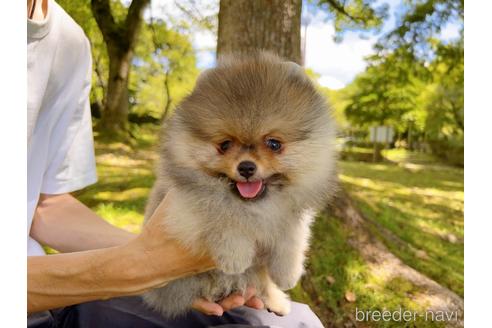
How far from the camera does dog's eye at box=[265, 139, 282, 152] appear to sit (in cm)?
119

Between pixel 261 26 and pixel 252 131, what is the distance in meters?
1.12

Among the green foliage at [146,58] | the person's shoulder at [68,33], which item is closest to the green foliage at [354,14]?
the green foliage at [146,58]

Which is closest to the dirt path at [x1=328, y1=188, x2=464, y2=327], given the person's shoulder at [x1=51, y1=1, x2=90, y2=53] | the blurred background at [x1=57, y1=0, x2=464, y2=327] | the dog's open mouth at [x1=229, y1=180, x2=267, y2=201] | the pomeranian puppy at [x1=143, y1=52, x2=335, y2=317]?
the blurred background at [x1=57, y1=0, x2=464, y2=327]

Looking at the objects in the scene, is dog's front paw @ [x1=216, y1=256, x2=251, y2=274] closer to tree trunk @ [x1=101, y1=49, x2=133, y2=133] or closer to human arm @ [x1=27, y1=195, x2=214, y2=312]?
human arm @ [x1=27, y1=195, x2=214, y2=312]

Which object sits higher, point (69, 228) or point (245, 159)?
point (245, 159)

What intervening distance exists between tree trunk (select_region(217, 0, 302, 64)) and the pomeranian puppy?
A: 2.62ft

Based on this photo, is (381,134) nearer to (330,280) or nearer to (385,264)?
(385,264)

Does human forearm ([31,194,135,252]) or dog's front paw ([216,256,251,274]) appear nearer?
dog's front paw ([216,256,251,274])

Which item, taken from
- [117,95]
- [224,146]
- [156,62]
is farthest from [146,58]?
[224,146]

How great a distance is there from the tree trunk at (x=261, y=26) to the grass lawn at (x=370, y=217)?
0.68m

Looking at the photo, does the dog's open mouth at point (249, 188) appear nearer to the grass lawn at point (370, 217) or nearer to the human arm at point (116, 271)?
the human arm at point (116, 271)

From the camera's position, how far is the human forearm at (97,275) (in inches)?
52.7

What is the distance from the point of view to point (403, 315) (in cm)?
236
